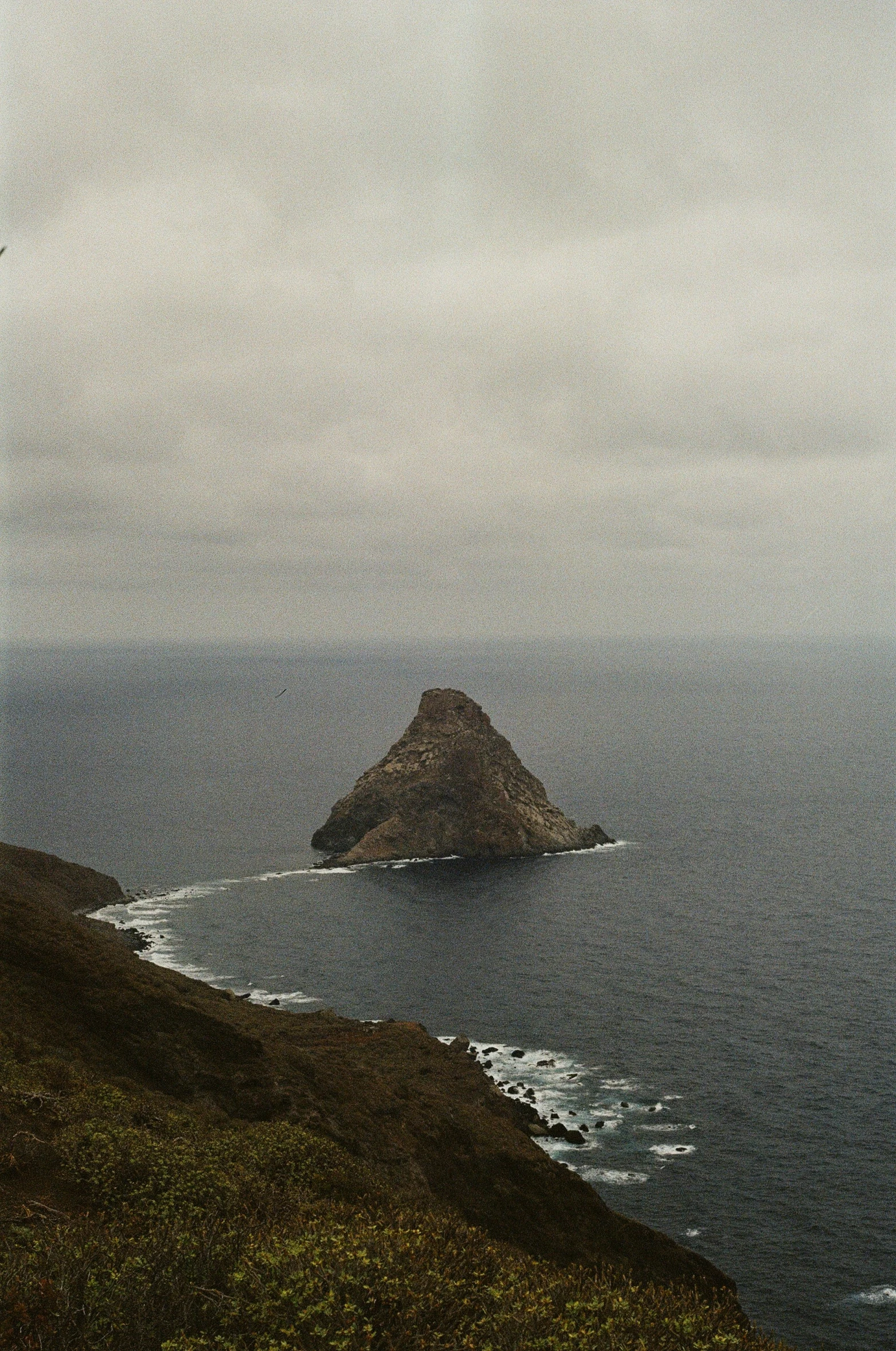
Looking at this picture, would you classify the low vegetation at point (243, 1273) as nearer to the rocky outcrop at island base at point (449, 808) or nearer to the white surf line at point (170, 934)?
the white surf line at point (170, 934)

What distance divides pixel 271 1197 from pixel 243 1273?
27.6 ft

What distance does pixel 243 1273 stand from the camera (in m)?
19.4

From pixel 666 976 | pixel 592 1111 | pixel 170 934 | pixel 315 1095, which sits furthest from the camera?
pixel 170 934

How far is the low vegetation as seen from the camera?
18062 millimetres

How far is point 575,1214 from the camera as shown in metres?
46.3

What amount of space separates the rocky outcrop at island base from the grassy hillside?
82608mm

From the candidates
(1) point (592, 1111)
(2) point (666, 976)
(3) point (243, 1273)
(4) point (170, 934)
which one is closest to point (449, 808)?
(4) point (170, 934)

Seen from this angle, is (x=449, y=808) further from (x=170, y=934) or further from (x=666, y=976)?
(x=666, y=976)

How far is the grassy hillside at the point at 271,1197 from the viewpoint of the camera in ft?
61.3

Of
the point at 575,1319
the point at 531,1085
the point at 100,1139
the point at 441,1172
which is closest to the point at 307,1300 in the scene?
the point at 575,1319

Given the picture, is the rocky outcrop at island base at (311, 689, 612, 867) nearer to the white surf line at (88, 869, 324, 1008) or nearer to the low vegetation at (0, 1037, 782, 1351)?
the white surf line at (88, 869, 324, 1008)

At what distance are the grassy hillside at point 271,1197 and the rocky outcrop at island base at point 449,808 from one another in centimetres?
8261

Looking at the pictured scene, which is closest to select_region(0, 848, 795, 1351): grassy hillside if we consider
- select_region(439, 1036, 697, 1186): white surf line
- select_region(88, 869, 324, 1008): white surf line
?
select_region(439, 1036, 697, 1186): white surf line

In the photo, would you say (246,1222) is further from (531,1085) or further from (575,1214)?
(531,1085)
